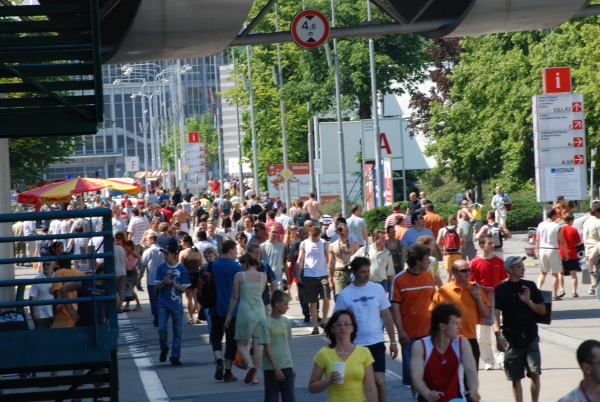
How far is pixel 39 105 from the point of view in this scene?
339 inches

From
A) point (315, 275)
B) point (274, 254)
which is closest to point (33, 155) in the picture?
point (274, 254)

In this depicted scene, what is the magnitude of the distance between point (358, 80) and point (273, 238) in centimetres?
2808

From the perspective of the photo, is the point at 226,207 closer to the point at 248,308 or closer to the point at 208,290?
the point at 208,290

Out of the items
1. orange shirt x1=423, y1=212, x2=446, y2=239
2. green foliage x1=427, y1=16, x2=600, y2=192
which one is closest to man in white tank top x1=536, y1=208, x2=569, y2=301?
orange shirt x1=423, y1=212, x2=446, y2=239

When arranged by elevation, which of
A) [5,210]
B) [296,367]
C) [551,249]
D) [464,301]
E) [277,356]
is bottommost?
[296,367]

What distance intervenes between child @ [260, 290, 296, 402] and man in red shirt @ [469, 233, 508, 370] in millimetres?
3472

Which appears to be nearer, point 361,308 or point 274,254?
point 361,308

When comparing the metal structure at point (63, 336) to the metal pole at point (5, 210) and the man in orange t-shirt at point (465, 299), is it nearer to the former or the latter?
the man in orange t-shirt at point (465, 299)

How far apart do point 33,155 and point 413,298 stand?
30.4 meters

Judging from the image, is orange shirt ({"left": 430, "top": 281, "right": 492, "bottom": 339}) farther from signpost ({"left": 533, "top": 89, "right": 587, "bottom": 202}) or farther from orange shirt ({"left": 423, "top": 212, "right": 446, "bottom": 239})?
signpost ({"left": 533, "top": 89, "right": 587, "bottom": 202})

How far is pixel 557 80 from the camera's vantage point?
77.2ft

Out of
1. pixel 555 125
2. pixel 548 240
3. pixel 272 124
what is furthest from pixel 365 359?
pixel 272 124

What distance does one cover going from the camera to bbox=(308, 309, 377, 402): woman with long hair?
7.73 metres

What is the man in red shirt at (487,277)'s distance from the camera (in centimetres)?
1316
